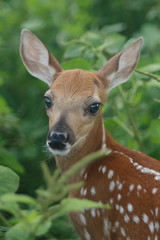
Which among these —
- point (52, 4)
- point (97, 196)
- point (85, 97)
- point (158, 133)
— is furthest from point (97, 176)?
point (52, 4)

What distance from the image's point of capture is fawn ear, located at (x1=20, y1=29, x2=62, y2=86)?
5.27 m

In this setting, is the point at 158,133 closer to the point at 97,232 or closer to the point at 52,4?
the point at 97,232

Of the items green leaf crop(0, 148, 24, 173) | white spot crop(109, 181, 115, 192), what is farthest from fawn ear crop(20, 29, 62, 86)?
white spot crop(109, 181, 115, 192)

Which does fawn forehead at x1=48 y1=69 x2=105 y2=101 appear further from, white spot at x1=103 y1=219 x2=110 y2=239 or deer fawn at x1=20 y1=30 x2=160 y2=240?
white spot at x1=103 y1=219 x2=110 y2=239

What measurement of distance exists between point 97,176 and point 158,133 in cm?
97

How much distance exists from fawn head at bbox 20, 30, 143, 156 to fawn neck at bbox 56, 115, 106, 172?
4 centimetres

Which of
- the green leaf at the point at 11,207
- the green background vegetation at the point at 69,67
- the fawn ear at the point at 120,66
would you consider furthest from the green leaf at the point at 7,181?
the fawn ear at the point at 120,66

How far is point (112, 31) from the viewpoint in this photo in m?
7.91

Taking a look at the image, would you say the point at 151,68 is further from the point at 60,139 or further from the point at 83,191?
the point at 60,139

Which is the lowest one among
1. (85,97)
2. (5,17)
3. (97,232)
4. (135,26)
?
(135,26)

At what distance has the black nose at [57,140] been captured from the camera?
4.53 meters

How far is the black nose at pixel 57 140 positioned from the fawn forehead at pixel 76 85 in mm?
367

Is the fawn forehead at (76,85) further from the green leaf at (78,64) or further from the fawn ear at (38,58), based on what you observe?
the green leaf at (78,64)

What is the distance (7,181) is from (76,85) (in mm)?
942
